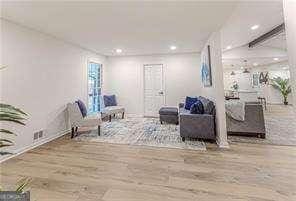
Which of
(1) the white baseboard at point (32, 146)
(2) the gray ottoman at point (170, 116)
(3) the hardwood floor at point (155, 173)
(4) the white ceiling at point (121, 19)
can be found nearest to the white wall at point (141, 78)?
(2) the gray ottoman at point (170, 116)

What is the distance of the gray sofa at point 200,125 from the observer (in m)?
3.60

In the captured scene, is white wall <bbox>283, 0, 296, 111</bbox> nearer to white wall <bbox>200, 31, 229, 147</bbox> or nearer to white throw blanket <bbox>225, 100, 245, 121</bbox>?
white wall <bbox>200, 31, 229, 147</bbox>

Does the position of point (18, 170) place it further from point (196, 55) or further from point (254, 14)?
point (196, 55)

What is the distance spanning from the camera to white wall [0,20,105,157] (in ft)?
10.0

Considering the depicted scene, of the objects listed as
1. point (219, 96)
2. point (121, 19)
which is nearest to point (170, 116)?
point (219, 96)

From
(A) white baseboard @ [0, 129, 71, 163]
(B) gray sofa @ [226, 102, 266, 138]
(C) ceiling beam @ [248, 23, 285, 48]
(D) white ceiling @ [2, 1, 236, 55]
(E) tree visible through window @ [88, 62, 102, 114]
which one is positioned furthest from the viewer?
(E) tree visible through window @ [88, 62, 102, 114]

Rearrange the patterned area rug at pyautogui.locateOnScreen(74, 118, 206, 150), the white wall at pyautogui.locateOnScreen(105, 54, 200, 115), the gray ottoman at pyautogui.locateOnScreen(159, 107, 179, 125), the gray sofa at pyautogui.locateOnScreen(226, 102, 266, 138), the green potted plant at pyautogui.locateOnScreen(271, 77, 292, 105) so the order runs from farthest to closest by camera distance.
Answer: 1. the green potted plant at pyautogui.locateOnScreen(271, 77, 292, 105)
2. the white wall at pyautogui.locateOnScreen(105, 54, 200, 115)
3. the gray ottoman at pyautogui.locateOnScreen(159, 107, 179, 125)
4. the gray sofa at pyautogui.locateOnScreen(226, 102, 266, 138)
5. the patterned area rug at pyautogui.locateOnScreen(74, 118, 206, 150)

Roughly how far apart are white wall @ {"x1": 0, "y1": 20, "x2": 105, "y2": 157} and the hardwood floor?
2.52 ft

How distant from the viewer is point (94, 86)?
618cm

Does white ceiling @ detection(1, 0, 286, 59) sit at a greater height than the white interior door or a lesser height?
greater

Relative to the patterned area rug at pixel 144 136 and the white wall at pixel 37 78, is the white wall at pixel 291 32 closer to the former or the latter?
the patterned area rug at pixel 144 136

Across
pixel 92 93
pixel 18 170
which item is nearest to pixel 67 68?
pixel 92 93

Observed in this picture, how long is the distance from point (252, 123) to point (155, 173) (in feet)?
9.26

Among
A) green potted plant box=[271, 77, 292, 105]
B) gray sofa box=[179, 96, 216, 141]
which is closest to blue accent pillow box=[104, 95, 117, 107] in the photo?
gray sofa box=[179, 96, 216, 141]
